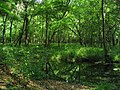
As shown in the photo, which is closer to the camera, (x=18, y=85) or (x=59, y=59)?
(x=18, y=85)

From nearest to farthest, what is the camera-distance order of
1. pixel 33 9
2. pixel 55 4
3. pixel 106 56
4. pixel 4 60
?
pixel 4 60, pixel 106 56, pixel 55 4, pixel 33 9

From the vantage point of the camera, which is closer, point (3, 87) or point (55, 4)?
point (3, 87)


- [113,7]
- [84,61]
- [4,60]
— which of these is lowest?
[84,61]

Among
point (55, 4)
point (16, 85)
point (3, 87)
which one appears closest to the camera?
point (3, 87)

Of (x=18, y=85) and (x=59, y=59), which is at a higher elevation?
(x=18, y=85)

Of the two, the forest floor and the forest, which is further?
the forest

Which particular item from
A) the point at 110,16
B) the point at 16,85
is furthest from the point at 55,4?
the point at 16,85

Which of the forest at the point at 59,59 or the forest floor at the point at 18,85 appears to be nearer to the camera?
the forest floor at the point at 18,85

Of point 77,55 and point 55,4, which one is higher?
point 55,4

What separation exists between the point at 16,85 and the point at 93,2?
3099 cm

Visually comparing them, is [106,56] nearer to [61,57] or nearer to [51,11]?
[61,57]

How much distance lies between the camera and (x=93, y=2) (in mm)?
37688

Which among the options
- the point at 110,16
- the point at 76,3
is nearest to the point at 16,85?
the point at 76,3

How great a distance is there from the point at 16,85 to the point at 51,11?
1025 inches
